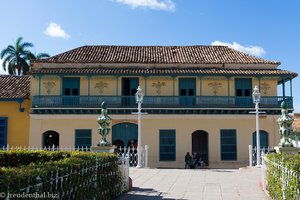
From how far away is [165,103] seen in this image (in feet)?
82.7

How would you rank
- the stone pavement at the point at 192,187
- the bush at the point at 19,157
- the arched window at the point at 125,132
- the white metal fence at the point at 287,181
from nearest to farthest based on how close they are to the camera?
the white metal fence at the point at 287,181, the stone pavement at the point at 192,187, the bush at the point at 19,157, the arched window at the point at 125,132

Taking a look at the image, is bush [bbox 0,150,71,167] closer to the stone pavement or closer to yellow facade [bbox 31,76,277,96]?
the stone pavement

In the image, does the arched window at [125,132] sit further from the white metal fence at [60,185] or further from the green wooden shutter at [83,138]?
the white metal fence at [60,185]

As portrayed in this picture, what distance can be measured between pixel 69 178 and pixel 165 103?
1855cm

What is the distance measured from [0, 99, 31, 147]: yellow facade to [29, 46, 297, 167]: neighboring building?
712 mm

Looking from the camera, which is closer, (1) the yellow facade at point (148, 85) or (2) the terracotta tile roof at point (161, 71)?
(2) the terracotta tile roof at point (161, 71)

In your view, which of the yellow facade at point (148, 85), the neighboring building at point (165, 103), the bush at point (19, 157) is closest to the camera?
the bush at point (19, 157)

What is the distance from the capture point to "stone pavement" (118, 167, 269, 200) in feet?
35.7

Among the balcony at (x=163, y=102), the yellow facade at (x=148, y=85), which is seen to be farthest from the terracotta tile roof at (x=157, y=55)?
the balcony at (x=163, y=102)

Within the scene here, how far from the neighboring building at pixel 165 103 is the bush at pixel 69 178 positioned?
14.5 metres

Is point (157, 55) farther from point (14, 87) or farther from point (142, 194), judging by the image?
point (142, 194)

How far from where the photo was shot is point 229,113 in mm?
25391

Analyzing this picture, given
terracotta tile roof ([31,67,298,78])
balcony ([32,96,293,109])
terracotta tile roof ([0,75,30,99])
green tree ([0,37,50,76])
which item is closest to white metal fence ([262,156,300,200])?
balcony ([32,96,293,109])

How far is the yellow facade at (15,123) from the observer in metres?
25.9
